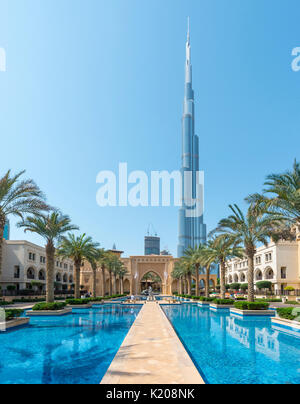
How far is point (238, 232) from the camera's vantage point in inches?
929

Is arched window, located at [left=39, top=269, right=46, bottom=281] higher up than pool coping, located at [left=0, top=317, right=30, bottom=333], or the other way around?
pool coping, located at [left=0, top=317, right=30, bottom=333]

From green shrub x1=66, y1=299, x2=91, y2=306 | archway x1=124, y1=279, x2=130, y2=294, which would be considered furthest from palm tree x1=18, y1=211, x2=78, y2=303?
archway x1=124, y1=279, x2=130, y2=294

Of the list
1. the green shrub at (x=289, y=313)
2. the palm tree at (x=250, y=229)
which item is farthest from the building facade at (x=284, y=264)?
the green shrub at (x=289, y=313)

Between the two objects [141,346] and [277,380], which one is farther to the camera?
[141,346]

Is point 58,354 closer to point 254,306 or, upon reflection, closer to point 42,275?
point 254,306

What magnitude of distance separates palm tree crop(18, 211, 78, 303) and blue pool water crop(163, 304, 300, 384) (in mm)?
10782

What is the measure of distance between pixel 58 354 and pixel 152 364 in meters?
3.94

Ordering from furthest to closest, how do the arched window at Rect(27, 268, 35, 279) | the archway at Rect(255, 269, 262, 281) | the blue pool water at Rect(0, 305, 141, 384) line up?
→ the archway at Rect(255, 269, 262, 281), the arched window at Rect(27, 268, 35, 279), the blue pool water at Rect(0, 305, 141, 384)

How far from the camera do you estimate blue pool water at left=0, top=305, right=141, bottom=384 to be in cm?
757

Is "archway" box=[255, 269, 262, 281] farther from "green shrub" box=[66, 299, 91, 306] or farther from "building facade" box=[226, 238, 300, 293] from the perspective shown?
"green shrub" box=[66, 299, 91, 306]

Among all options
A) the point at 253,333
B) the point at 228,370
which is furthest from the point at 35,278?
the point at 228,370
